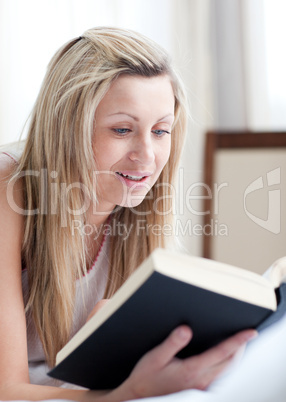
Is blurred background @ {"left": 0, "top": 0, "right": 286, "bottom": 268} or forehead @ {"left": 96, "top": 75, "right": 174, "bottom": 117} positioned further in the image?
blurred background @ {"left": 0, "top": 0, "right": 286, "bottom": 268}

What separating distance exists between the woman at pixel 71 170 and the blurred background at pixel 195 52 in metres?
0.97

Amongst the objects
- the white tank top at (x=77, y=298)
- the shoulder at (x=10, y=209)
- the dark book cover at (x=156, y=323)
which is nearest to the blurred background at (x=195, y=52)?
the white tank top at (x=77, y=298)

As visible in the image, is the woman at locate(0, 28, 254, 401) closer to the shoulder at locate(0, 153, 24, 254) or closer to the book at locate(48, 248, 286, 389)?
the shoulder at locate(0, 153, 24, 254)

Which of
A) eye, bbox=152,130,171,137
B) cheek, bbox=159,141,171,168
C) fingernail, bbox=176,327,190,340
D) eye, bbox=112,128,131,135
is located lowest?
fingernail, bbox=176,327,190,340

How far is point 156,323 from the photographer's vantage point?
2.06ft

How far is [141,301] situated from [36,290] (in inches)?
23.1

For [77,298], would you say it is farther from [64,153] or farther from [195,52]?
[195,52]

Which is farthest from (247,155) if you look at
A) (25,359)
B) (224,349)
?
(224,349)

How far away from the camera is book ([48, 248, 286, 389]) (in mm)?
557

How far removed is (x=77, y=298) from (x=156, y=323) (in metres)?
0.60

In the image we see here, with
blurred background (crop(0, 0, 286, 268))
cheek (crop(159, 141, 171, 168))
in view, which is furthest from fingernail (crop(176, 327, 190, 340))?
blurred background (crop(0, 0, 286, 268))

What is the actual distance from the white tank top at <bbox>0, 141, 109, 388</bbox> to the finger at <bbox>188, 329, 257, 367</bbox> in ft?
1.50

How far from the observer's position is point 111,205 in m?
1.21

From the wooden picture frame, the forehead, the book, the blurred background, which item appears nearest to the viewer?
the book
